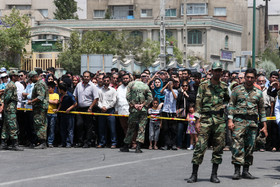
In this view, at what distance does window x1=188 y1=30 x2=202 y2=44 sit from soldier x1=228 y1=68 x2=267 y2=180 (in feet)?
231

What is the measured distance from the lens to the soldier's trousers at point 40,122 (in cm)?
1662

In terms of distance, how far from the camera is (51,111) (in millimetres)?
17594

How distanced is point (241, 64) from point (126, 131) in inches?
721

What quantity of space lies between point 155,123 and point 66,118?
2463mm

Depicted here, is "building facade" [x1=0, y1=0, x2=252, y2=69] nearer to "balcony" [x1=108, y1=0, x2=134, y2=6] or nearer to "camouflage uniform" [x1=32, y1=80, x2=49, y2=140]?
"balcony" [x1=108, y1=0, x2=134, y2=6]

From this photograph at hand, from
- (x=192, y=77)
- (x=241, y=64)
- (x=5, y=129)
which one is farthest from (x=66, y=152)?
(x=241, y=64)

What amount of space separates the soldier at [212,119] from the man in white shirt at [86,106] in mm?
6738

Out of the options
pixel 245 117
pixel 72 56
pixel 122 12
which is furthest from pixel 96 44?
pixel 245 117

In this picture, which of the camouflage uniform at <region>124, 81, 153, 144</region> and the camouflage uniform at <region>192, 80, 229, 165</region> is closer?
the camouflage uniform at <region>192, 80, 229, 165</region>

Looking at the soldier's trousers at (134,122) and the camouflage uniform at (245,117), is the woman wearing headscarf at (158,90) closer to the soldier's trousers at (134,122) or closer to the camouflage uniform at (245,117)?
the soldier's trousers at (134,122)

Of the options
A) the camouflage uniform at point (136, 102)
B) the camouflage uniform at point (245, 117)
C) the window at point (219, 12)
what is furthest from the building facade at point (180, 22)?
the camouflage uniform at point (245, 117)

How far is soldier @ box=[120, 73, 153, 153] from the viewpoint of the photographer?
51.9 ft

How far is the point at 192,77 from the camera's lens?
1784cm

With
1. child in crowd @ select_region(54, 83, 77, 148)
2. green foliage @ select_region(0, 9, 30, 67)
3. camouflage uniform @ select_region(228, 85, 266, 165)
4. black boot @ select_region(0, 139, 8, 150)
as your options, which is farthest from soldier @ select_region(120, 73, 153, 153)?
green foliage @ select_region(0, 9, 30, 67)
